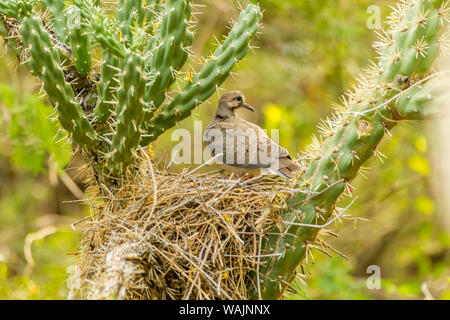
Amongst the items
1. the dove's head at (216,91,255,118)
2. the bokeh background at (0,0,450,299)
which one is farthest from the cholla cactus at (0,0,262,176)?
the bokeh background at (0,0,450,299)

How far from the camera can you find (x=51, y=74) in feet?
9.86

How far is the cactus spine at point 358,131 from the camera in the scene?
306 cm

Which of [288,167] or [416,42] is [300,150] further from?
[416,42]

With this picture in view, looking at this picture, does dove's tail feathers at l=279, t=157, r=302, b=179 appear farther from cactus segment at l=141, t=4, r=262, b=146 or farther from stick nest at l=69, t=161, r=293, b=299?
cactus segment at l=141, t=4, r=262, b=146

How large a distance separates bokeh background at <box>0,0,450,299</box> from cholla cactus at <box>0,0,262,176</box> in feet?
7.91

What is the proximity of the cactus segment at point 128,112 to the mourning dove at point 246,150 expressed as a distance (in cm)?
89

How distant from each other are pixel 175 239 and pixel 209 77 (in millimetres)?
1066

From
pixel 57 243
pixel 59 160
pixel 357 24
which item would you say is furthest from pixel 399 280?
pixel 59 160

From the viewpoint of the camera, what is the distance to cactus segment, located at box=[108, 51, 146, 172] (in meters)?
2.81

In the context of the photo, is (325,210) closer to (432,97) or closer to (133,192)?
(432,97)

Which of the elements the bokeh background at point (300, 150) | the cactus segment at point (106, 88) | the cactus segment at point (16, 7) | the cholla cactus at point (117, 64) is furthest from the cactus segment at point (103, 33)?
the bokeh background at point (300, 150)

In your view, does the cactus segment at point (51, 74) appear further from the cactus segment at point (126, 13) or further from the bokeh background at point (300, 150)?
the bokeh background at point (300, 150)

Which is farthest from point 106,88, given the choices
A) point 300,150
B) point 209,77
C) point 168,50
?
point 300,150

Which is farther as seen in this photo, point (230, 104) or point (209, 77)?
point (230, 104)
